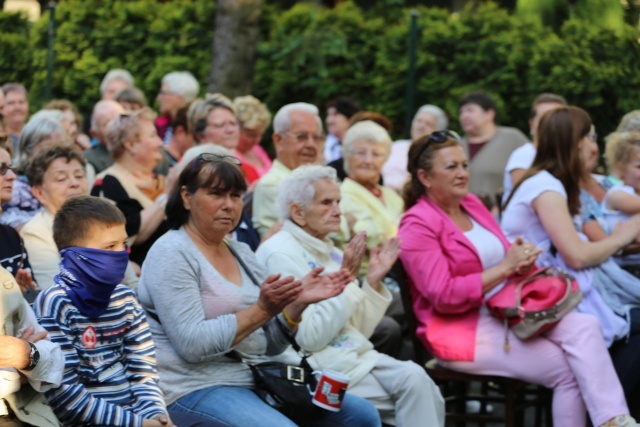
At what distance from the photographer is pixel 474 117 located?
10320mm

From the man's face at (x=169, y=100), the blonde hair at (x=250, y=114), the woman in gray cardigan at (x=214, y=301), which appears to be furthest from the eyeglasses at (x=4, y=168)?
the man's face at (x=169, y=100)

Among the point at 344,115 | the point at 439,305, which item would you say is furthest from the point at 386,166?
the point at 439,305

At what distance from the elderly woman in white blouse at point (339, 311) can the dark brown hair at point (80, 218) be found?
57.2 inches

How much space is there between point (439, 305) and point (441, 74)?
6.59 metres

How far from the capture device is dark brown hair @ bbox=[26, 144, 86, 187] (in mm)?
5820

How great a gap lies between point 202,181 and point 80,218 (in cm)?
88

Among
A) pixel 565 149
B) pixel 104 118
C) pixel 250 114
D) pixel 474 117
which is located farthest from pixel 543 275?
pixel 474 117

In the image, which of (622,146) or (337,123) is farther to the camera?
(337,123)

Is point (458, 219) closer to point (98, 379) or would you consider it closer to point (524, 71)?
point (98, 379)

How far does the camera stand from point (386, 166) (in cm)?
1038

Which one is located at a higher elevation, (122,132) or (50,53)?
(50,53)

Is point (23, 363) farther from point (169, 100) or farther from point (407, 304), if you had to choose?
point (169, 100)

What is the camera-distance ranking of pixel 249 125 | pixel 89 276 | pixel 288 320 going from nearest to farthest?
1. pixel 89 276
2. pixel 288 320
3. pixel 249 125

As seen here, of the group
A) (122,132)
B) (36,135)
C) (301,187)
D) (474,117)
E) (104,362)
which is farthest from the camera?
(474,117)
